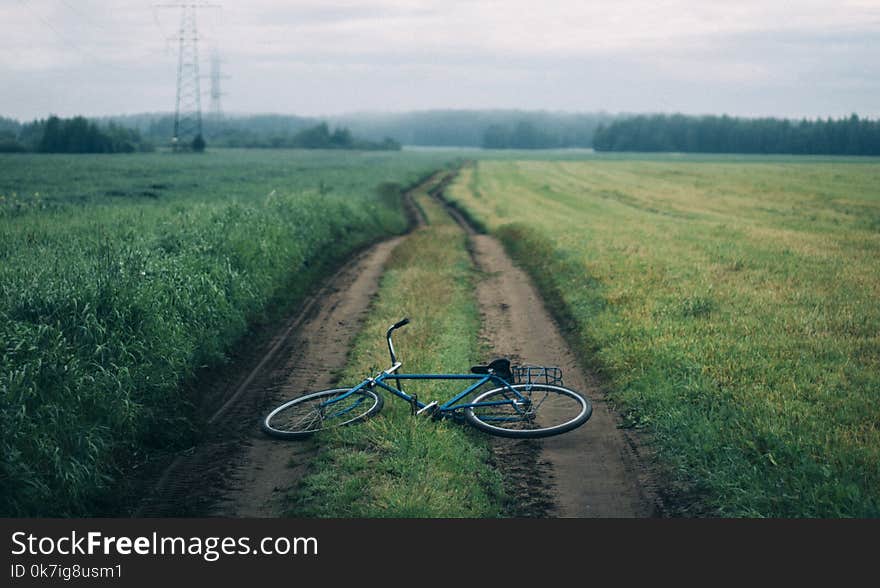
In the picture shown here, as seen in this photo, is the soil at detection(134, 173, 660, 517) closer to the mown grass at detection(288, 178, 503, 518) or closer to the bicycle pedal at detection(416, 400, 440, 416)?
the mown grass at detection(288, 178, 503, 518)

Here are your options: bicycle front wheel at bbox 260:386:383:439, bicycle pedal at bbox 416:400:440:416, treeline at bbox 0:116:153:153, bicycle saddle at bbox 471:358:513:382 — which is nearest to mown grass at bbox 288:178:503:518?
bicycle pedal at bbox 416:400:440:416

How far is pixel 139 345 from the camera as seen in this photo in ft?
31.0

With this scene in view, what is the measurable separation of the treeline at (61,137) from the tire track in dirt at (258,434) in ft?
224

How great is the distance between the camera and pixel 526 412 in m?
8.71

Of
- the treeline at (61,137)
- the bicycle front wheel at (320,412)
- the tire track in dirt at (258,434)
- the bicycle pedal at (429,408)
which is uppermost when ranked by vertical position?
the treeline at (61,137)

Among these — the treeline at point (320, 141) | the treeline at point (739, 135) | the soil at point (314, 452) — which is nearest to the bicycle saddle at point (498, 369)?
the soil at point (314, 452)

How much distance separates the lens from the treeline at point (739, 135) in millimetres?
124750

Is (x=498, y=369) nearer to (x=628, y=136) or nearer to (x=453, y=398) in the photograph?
(x=453, y=398)

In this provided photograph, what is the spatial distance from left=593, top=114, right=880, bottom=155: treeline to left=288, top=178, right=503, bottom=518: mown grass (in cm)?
11979

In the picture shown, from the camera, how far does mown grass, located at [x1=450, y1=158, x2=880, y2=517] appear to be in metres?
6.80

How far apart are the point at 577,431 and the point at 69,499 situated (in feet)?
18.8

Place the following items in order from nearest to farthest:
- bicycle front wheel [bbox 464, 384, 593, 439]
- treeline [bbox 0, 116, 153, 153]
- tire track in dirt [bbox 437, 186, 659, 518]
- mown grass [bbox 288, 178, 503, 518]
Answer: mown grass [bbox 288, 178, 503, 518]
tire track in dirt [bbox 437, 186, 659, 518]
bicycle front wheel [bbox 464, 384, 593, 439]
treeline [bbox 0, 116, 153, 153]

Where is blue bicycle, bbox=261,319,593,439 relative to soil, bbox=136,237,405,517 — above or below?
above

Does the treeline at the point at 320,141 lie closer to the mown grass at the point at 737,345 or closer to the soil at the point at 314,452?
the mown grass at the point at 737,345
